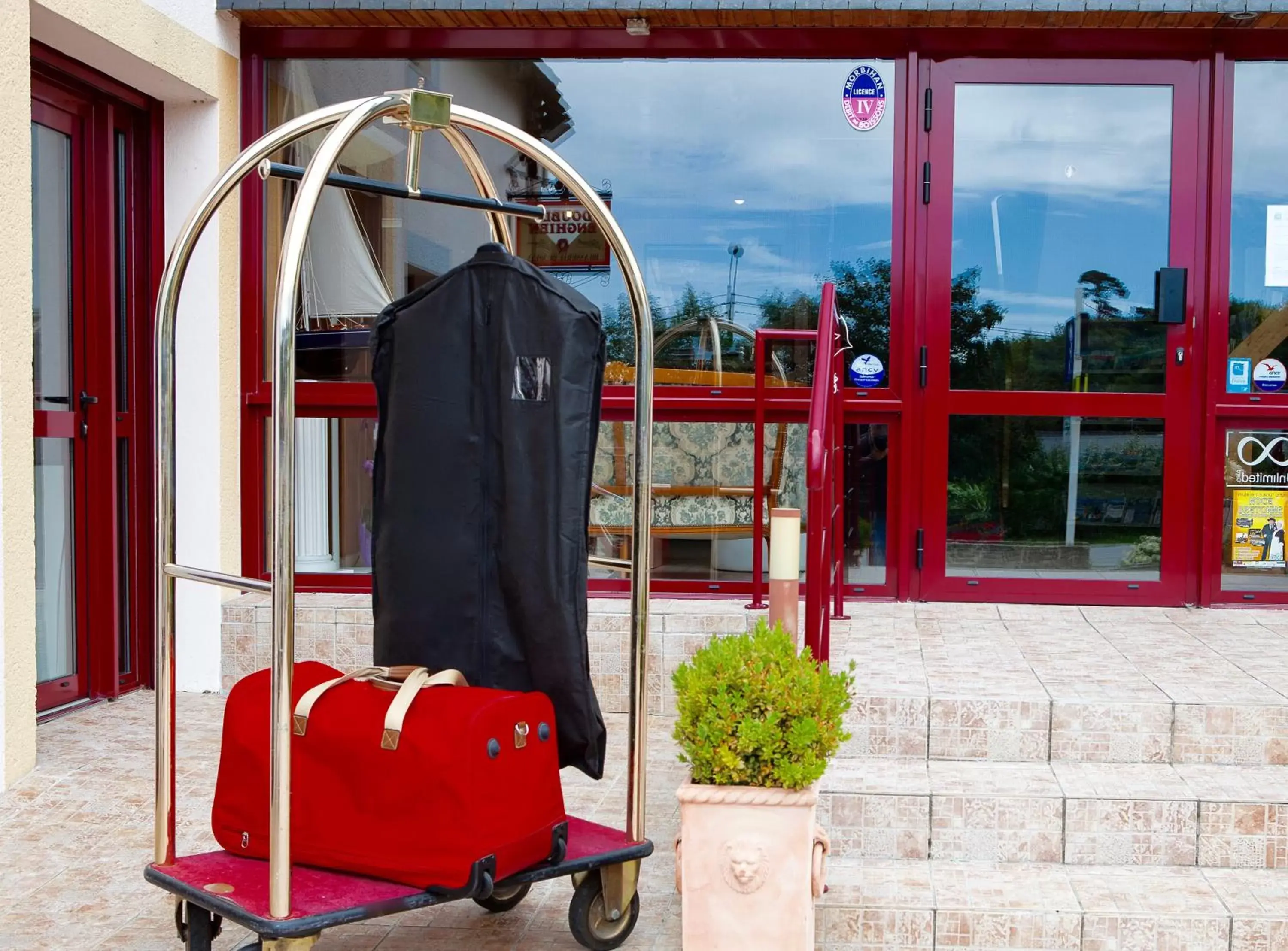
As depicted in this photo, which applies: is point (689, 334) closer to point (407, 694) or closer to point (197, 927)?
point (407, 694)

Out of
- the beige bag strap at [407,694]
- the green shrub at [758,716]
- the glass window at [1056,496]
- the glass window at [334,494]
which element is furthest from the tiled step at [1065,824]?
the glass window at [334,494]

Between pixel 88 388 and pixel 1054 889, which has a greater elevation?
pixel 88 388

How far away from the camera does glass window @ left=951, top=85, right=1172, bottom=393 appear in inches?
207

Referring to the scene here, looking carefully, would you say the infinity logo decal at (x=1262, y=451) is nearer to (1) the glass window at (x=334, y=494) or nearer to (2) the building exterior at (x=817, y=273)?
(2) the building exterior at (x=817, y=273)

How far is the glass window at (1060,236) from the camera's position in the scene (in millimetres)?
5266

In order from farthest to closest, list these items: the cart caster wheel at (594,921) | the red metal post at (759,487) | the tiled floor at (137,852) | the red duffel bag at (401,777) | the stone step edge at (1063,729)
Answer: the red metal post at (759,487) < the stone step edge at (1063,729) < the tiled floor at (137,852) < the cart caster wheel at (594,921) < the red duffel bag at (401,777)

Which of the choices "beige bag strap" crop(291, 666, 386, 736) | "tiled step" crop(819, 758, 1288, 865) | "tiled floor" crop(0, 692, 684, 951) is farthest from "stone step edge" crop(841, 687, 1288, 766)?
"beige bag strap" crop(291, 666, 386, 736)

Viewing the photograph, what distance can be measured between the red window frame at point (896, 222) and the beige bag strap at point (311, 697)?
2732mm

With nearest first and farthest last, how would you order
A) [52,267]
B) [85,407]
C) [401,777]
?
1. [401,777]
2. [52,267]
3. [85,407]

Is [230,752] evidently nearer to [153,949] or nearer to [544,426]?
[153,949]

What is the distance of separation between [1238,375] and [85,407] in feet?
14.6

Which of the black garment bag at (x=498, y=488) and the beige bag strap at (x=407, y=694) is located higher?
the black garment bag at (x=498, y=488)

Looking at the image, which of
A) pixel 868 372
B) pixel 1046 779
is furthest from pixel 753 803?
pixel 868 372

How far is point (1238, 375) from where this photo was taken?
528cm
